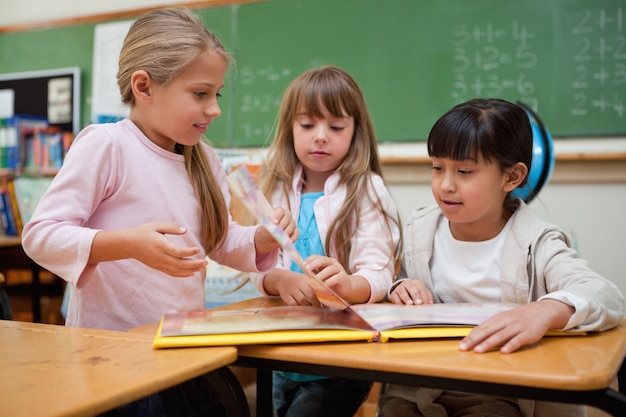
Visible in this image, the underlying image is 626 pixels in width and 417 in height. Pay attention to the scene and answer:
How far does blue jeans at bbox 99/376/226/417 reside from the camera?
110 cm

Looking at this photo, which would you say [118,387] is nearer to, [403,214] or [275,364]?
[275,364]

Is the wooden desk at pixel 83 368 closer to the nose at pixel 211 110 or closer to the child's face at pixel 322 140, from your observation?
the nose at pixel 211 110

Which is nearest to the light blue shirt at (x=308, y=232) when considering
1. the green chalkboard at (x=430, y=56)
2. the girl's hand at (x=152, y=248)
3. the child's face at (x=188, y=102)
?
the child's face at (x=188, y=102)

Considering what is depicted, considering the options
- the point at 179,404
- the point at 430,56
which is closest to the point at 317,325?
the point at 179,404

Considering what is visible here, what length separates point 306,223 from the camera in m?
1.57

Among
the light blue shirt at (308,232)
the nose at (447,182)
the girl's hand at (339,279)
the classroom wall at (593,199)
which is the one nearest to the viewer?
the girl's hand at (339,279)

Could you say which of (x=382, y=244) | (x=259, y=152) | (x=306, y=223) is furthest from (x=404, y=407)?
Result: (x=259, y=152)

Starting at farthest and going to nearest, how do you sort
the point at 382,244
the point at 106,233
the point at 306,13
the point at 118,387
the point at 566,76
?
the point at 306,13 < the point at 566,76 < the point at 382,244 < the point at 106,233 < the point at 118,387

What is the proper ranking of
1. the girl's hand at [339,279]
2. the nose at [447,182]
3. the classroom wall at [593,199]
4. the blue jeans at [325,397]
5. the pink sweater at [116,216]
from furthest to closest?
the classroom wall at [593,199]
the blue jeans at [325,397]
the nose at [447,182]
the girl's hand at [339,279]
the pink sweater at [116,216]

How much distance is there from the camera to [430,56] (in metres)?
3.35

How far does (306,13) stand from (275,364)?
10.2ft

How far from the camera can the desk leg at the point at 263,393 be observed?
120 centimetres

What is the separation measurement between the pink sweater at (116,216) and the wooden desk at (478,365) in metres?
0.38

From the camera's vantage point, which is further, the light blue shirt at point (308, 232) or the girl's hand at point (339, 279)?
the light blue shirt at point (308, 232)
